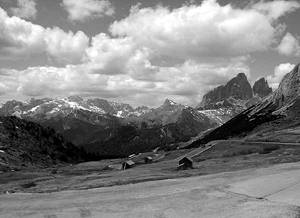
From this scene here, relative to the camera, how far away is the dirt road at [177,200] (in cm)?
5316

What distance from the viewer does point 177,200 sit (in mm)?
60594

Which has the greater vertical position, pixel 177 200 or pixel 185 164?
pixel 185 164

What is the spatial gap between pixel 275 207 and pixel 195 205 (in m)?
10.1

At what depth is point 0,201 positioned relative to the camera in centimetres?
6688

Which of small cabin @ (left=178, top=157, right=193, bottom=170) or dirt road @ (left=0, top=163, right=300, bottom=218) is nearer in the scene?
dirt road @ (left=0, top=163, right=300, bottom=218)

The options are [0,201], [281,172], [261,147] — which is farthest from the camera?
[261,147]

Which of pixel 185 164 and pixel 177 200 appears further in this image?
pixel 185 164

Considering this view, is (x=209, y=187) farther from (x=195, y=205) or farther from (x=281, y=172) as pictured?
(x=281, y=172)

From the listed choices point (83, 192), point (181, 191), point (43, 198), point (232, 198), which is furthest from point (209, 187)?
point (43, 198)

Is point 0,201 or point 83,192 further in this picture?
point 83,192

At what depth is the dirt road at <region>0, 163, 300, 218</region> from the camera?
53.2 metres

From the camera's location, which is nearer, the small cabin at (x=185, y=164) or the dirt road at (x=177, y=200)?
the dirt road at (x=177, y=200)

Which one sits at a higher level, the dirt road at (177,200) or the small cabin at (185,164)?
the small cabin at (185,164)

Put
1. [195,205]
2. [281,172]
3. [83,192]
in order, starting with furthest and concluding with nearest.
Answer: [281,172] < [83,192] < [195,205]
